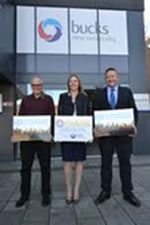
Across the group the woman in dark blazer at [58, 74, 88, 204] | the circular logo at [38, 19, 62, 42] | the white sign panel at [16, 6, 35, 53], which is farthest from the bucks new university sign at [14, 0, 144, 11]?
the woman in dark blazer at [58, 74, 88, 204]

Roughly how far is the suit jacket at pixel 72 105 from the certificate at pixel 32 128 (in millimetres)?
252

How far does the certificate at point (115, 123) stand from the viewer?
4.58m

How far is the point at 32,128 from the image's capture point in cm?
466

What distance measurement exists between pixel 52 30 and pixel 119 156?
7094 millimetres

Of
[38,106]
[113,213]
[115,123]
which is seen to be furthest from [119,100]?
[113,213]

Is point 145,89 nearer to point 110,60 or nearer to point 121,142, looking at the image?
point 110,60

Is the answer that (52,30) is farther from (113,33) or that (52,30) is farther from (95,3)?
(113,33)

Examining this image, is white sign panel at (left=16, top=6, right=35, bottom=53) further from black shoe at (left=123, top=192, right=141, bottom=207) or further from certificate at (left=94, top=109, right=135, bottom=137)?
black shoe at (left=123, top=192, right=141, bottom=207)

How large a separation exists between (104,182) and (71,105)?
1.19 meters

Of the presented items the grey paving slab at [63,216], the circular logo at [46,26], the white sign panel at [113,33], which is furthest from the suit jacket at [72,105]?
the white sign panel at [113,33]

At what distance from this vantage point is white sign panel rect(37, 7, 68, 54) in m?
10.8

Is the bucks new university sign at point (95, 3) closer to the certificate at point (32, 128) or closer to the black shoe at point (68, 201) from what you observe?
the certificate at point (32, 128)

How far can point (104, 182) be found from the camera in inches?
186

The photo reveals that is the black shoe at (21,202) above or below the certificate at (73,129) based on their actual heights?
below
